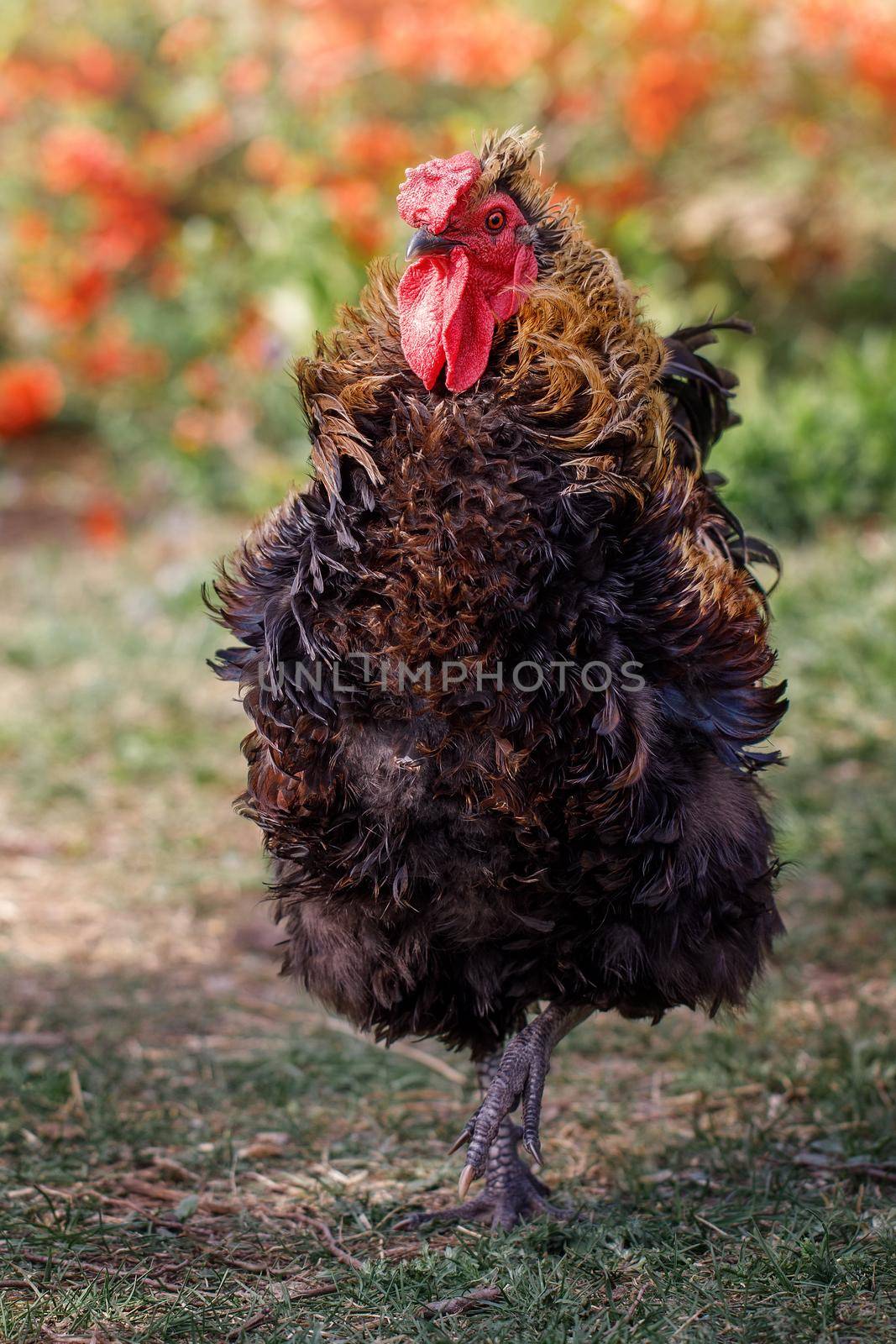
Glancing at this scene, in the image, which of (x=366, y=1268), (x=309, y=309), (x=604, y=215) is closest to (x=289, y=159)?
(x=309, y=309)

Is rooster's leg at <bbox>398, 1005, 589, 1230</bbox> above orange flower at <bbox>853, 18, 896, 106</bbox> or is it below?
below

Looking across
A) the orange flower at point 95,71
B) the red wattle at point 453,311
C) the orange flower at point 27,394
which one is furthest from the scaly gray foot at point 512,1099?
the orange flower at point 95,71

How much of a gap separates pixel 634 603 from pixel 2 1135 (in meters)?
1.99

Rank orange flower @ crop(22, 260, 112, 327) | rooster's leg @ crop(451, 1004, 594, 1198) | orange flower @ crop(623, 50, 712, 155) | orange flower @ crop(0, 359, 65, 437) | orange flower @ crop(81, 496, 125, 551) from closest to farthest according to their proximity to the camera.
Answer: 1. rooster's leg @ crop(451, 1004, 594, 1198)
2. orange flower @ crop(623, 50, 712, 155)
3. orange flower @ crop(81, 496, 125, 551)
4. orange flower @ crop(22, 260, 112, 327)
5. orange flower @ crop(0, 359, 65, 437)

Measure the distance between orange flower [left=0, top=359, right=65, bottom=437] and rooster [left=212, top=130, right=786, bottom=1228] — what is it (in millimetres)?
9256

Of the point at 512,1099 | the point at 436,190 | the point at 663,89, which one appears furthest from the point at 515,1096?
the point at 663,89

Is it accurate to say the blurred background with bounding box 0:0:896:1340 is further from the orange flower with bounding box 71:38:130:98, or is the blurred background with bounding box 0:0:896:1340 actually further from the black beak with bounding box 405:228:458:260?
the black beak with bounding box 405:228:458:260

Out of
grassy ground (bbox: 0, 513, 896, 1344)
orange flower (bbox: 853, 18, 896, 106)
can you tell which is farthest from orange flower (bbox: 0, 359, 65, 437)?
orange flower (bbox: 853, 18, 896, 106)

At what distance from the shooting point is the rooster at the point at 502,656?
2.42m

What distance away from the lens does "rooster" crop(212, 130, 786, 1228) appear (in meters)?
2.42

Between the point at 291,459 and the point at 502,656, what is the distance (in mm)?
6500

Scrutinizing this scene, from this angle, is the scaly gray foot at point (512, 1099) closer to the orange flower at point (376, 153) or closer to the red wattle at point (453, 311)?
the red wattle at point (453, 311)

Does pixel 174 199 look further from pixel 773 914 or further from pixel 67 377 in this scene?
pixel 773 914

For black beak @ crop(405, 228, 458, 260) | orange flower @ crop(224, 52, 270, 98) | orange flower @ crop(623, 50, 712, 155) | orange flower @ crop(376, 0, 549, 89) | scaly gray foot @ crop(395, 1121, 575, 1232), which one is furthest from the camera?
orange flower @ crop(224, 52, 270, 98)
